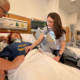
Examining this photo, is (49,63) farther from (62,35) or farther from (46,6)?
(46,6)

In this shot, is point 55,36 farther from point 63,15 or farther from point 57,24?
point 63,15

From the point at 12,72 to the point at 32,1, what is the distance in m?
1.84

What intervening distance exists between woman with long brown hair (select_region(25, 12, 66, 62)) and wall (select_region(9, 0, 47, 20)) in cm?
82

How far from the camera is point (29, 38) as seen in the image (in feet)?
4.91

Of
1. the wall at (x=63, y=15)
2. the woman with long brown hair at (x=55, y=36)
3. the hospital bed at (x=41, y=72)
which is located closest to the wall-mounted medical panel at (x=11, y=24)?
the woman with long brown hair at (x=55, y=36)

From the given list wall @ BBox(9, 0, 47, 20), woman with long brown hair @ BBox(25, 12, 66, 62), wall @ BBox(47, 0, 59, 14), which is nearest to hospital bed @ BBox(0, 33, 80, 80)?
woman with long brown hair @ BBox(25, 12, 66, 62)

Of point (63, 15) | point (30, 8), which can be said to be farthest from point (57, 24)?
point (63, 15)

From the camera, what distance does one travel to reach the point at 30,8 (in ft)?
5.95

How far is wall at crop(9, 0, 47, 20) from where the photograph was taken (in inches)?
58.9

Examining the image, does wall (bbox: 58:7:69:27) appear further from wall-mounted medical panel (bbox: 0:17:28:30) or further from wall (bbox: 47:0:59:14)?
wall-mounted medical panel (bbox: 0:17:28:30)

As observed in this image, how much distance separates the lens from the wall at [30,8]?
4.91ft

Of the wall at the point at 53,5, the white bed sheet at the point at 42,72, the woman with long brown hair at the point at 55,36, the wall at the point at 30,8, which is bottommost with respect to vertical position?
the white bed sheet at the point at 42,72

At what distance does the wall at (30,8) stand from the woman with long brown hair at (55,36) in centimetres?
82

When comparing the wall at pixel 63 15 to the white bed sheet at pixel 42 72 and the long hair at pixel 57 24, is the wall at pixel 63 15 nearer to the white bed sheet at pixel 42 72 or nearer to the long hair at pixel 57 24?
the long hair at pixel 57 24
